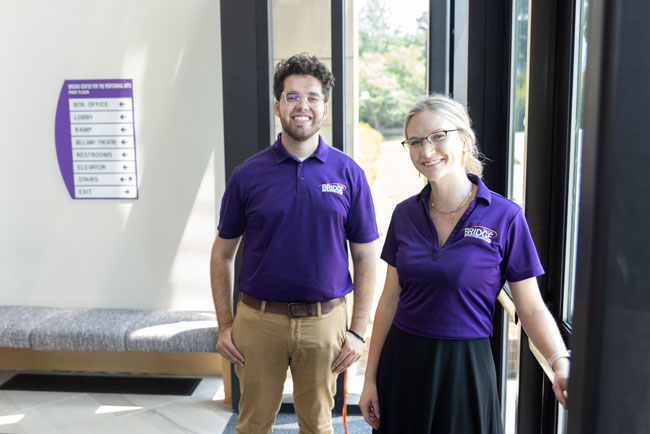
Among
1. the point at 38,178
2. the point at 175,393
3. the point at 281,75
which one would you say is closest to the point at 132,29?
the point at 38,178

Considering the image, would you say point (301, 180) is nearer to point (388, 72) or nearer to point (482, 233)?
point (482, 233)

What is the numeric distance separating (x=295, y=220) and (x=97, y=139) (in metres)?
2.17

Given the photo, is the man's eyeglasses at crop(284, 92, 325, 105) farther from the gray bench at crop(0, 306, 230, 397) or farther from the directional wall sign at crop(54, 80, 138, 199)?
the directional wall sign at crop(54, 80, 138, 199)

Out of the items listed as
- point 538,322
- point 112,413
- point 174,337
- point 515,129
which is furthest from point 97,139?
point 538,322

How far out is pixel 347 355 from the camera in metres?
2.13

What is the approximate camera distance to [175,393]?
3.42 meters

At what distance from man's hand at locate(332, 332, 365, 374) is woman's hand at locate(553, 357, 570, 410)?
3.60 ft

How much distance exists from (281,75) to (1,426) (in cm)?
254

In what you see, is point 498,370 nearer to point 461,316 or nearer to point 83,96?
point 461,316

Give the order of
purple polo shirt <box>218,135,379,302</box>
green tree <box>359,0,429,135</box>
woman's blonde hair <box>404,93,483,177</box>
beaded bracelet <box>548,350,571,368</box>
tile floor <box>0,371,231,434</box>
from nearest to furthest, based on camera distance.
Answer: beaded bracelet <box>548,350,571,368</box> < woman's blonde hair <box>404,93,483,177</box> < purple polo shirt <box>218,135,379,302</box> < tile floor <box>0,371,231,434</box> < green tree <box>359,0,429,135</box>

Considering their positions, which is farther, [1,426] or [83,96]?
[83,96]

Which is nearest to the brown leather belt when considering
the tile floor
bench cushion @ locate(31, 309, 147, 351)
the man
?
the man

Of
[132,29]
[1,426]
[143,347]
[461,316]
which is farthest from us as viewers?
[132,29]

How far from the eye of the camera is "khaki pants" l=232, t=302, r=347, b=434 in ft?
6.77
